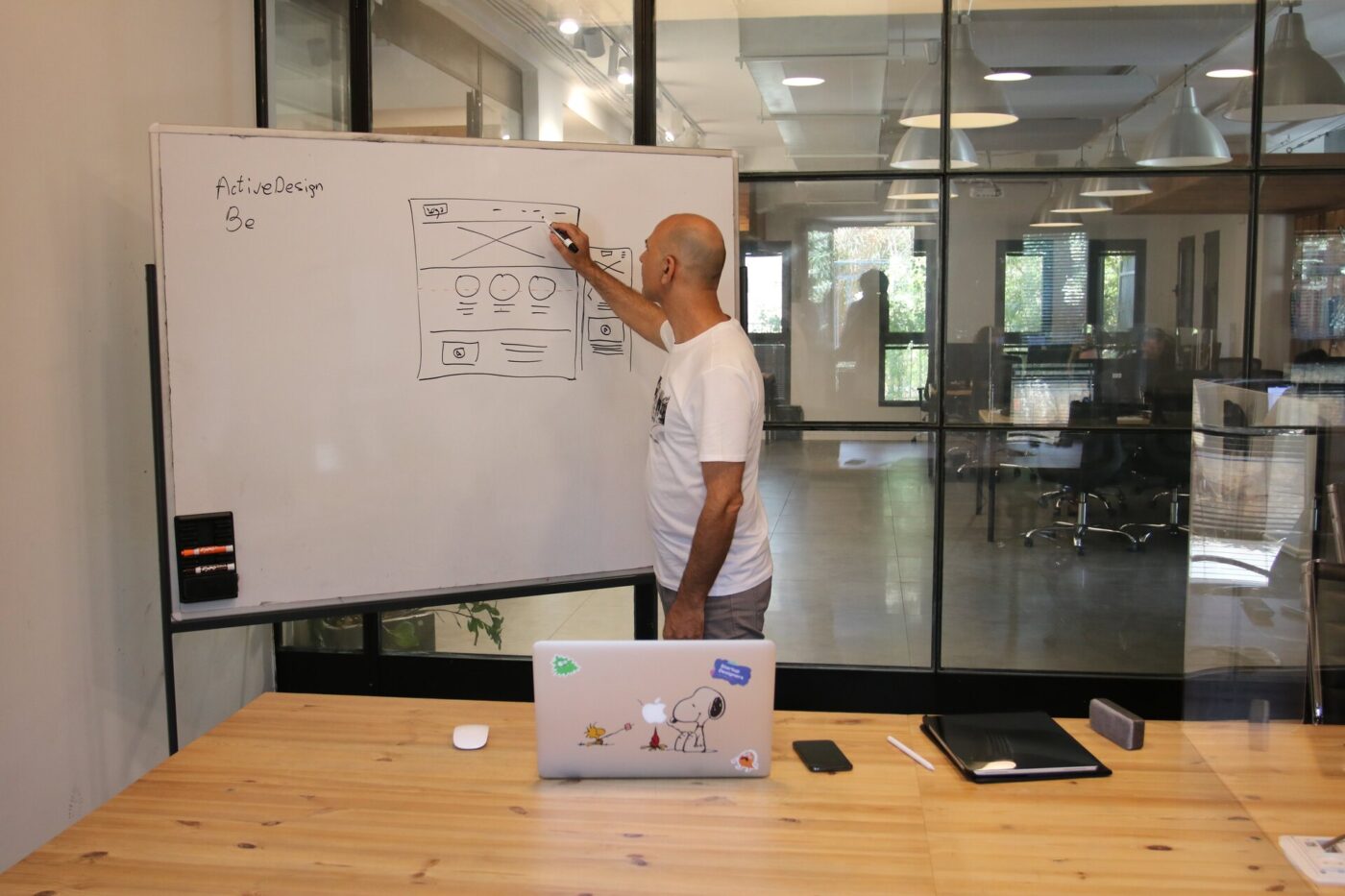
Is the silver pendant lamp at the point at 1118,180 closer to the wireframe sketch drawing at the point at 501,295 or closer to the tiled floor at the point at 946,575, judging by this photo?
the tiled floor at the point at 946,575

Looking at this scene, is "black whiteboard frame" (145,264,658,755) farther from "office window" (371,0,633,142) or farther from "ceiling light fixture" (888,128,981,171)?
"ceiling light fixture" (888,128,981,171)

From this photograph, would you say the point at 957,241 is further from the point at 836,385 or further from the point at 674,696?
the point at 674,696

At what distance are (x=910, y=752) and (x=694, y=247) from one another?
1191 millimetres

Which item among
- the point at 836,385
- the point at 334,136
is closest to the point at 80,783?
the point at 334,136

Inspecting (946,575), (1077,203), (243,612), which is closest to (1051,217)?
(1077,203)

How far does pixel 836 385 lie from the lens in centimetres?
357

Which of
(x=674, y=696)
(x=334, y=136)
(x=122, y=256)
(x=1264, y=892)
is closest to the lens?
(x=1264, y=892)

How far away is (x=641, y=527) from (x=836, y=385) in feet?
3.24

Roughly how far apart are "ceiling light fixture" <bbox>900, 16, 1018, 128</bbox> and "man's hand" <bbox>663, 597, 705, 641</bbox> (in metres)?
1.94

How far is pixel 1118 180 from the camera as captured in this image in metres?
3.37

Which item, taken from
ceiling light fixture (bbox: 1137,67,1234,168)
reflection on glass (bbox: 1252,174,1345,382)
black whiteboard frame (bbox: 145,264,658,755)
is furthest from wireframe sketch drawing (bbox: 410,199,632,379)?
reflection on glass (bbox: 1252,174,1345,382)

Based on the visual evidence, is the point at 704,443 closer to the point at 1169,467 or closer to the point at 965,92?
the point at 965,92

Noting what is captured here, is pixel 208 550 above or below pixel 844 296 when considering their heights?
below

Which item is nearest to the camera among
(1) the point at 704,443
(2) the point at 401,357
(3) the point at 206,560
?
(1) the point at 704,443
